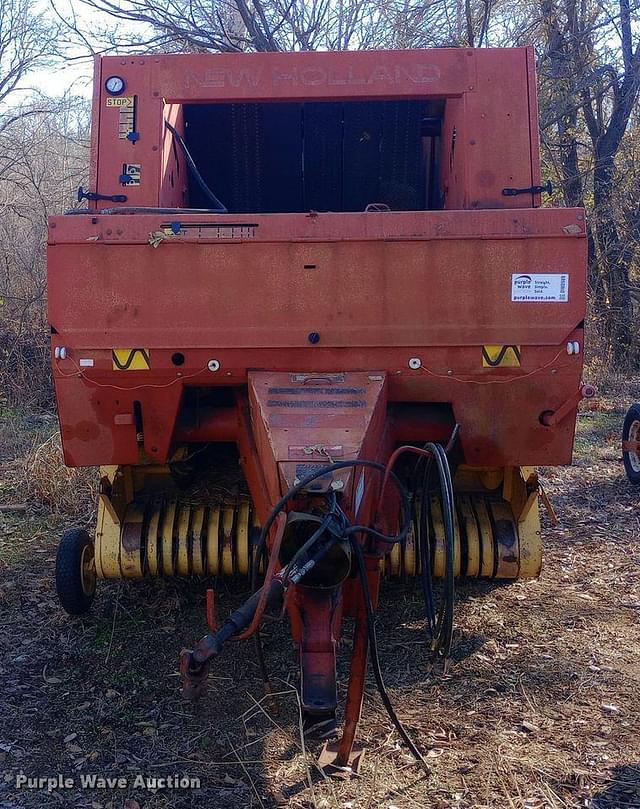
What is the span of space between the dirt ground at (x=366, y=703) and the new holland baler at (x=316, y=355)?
225mm

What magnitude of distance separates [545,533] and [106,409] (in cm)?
316

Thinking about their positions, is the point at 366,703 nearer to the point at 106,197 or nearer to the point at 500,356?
the point at 500,356

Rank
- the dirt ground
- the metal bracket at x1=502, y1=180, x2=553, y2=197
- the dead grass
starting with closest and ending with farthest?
the dirt ground → the metal bracket at x1=502, y1=180, x2=553, y2=197 → the dead grass

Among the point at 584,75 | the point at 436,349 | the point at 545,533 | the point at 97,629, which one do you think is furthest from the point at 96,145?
the point at 584,75

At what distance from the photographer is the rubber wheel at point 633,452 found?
6.26m

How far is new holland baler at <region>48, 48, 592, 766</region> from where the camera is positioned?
109 inches

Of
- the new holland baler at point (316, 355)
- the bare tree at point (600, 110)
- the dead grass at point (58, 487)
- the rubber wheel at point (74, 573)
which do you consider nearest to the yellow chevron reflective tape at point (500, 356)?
the new holland baler at point (316, 355)

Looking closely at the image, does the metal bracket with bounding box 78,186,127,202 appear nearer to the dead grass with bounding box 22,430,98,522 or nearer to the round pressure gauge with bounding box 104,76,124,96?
the round pressure gauge with bounding box 104,76,124,96

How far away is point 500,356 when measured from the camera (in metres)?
3.36

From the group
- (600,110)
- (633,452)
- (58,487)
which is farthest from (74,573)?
(600,110)

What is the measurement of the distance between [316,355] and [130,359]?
759mm

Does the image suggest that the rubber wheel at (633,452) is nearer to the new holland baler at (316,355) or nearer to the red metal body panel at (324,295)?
the new holland baler at (316,355)

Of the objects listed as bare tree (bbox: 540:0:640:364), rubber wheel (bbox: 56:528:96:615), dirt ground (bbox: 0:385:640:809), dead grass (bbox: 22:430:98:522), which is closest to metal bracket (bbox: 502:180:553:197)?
dirt ground (bbox: 0:385:640:809)

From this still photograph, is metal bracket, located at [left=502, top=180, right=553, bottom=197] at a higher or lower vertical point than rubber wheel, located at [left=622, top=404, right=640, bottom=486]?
higher
